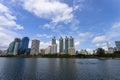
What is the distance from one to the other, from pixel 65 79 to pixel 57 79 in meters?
2.80

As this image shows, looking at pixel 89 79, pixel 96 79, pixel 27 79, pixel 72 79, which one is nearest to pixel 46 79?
pixel 27 79

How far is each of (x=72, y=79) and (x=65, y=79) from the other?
249 centimetres

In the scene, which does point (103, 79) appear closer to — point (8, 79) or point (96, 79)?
point (96, 79)

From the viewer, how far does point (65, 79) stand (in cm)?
4081

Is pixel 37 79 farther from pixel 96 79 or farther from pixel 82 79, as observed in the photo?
pixel 96 79

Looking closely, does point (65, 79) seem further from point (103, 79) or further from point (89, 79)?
point (103, 79)

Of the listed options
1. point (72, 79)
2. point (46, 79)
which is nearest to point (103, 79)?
point (72, 79)

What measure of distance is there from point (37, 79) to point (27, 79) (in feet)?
11.4

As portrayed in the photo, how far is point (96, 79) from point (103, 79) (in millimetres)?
2490

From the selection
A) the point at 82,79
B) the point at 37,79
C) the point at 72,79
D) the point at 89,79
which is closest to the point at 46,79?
the point at 37,79

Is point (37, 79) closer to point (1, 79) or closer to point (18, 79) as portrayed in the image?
point (18, 79)

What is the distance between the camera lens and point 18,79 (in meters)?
40.4

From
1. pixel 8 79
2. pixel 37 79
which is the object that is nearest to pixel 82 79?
pixel 37 79

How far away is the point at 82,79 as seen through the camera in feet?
136
